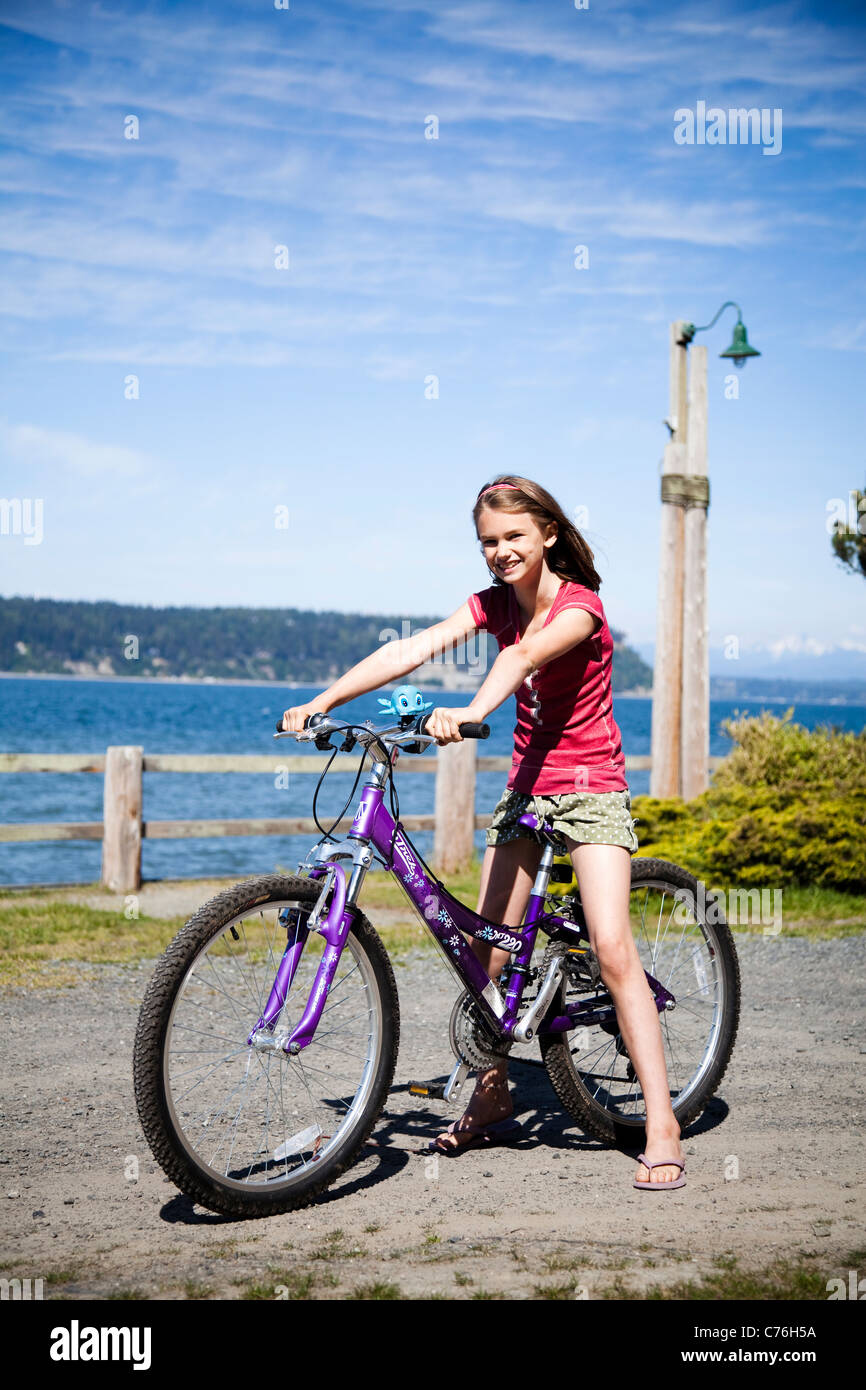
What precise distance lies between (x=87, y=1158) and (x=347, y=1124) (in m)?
0.87

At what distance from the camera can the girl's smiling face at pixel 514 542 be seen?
3627mm

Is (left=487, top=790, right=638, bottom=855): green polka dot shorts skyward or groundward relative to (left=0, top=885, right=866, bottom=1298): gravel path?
skyward

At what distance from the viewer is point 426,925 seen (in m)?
3.61

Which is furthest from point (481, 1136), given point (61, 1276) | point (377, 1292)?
point (61, 1276)

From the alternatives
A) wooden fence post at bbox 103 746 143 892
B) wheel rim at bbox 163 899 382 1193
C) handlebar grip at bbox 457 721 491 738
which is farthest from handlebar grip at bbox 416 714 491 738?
wooden fence post at bbox 103 746 143 892

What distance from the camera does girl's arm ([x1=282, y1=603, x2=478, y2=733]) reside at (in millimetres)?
3588

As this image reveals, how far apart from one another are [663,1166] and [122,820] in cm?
630

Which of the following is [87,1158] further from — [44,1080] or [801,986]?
[801,986]

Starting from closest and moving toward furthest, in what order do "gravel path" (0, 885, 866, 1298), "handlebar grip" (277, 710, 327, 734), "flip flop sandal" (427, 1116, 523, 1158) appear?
1. "gravel path" (0, 885, 866, 1298)
2. "handlebar grip" (277, 710, 327, 734)
3. "flip flop sandal" (427, 1116, 523, 1158)

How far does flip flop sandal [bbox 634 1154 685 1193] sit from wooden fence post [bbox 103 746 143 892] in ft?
20.1

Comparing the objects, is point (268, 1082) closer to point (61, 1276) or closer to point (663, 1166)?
point (61, 1276)

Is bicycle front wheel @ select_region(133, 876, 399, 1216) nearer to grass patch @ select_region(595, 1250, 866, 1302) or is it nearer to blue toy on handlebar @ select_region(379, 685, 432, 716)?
blue toy on handlebar @ select_region(379, 685, 432, 716)

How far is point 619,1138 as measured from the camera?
392 cm
